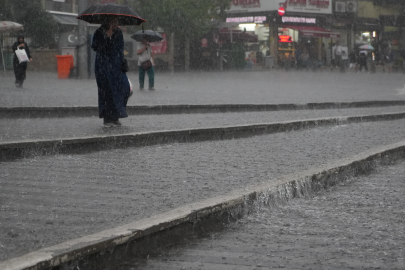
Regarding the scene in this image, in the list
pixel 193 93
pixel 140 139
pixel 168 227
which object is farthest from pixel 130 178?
pixel 193 93

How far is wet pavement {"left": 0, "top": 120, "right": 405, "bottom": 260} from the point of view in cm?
435

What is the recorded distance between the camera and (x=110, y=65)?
9.89 m

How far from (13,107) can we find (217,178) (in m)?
6.13

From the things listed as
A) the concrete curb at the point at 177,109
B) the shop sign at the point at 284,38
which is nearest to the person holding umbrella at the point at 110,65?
the concrete curb at the point at 177,109

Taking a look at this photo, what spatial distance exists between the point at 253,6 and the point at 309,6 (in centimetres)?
498

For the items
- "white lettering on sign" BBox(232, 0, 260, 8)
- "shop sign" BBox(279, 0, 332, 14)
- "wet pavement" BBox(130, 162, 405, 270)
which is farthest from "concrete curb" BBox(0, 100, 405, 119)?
"shop sign" BBox(279, 0, 332, 14)

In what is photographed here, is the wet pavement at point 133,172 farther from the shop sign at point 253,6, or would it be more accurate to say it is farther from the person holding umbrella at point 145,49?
the shop sign at point 253,6

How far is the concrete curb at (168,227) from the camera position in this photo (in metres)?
3.48

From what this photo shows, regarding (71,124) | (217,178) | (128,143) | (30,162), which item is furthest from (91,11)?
(217,178)

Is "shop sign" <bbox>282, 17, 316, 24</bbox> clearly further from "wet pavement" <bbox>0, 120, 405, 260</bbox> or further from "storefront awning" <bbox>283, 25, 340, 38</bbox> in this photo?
"wet pavement" <bbox>0, 120, 405, 260</bbox>

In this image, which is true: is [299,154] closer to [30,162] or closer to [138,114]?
[30,162]

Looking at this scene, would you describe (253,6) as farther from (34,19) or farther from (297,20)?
(34,19)

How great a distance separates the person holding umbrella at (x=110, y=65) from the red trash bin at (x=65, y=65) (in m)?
16.7

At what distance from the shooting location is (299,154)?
796 cm
